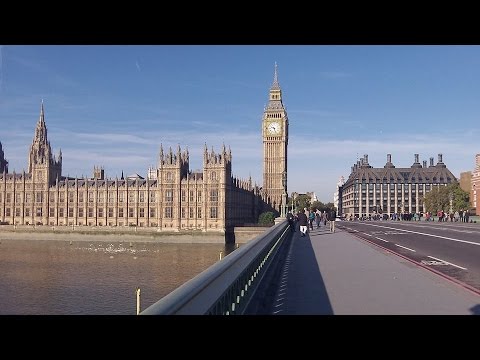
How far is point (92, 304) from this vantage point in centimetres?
3581

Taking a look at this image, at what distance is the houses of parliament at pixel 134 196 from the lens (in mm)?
89625

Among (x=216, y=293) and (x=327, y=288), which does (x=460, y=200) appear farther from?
(x=216, y=293)

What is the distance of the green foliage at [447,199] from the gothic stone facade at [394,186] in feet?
138

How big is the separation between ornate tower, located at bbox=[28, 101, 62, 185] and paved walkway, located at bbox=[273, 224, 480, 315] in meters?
97.8

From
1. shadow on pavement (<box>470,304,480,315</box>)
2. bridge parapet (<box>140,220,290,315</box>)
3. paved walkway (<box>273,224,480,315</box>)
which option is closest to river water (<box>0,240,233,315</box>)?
paved walkway (<box>273,224,480,315</box>)

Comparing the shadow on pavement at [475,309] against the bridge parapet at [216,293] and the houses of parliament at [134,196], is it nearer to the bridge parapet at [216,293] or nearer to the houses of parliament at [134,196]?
the bridge parapet at [216,293]

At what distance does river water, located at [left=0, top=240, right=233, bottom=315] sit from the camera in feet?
120

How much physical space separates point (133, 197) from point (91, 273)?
4326 centimetres

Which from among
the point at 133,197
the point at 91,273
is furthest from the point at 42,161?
the point at 91,273

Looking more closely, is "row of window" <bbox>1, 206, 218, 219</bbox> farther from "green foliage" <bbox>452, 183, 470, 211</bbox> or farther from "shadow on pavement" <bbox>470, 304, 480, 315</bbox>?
"shadow on pavement" <bbox>470, 304, 480, 315</bbox>

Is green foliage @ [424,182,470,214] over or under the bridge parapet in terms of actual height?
over
